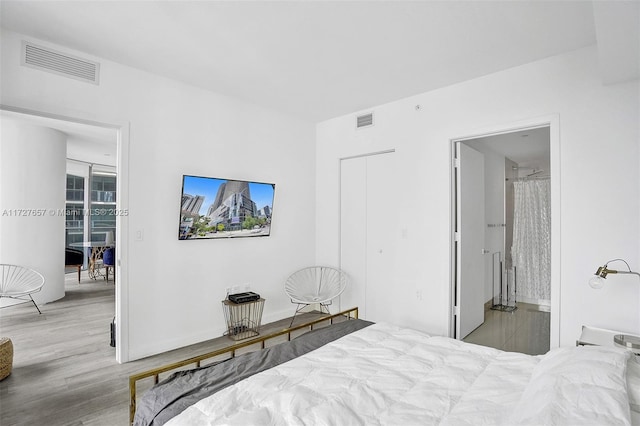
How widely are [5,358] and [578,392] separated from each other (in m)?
3.75

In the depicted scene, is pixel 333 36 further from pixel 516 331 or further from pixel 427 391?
pixel 516 331

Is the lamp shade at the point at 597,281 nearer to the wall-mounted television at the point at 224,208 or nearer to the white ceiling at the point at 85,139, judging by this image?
the wall-mounted television at the point at 224,208

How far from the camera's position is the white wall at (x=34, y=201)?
15.6 feet

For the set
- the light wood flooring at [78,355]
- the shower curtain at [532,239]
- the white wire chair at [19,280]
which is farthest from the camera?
the shower curtain at [532,239]

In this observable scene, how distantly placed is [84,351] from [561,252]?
4364 mm

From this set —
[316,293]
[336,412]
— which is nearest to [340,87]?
[316,293]

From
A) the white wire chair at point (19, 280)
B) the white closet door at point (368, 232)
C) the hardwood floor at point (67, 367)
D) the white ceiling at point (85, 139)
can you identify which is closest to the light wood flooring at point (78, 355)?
the hardwood floor at point (67, 367)

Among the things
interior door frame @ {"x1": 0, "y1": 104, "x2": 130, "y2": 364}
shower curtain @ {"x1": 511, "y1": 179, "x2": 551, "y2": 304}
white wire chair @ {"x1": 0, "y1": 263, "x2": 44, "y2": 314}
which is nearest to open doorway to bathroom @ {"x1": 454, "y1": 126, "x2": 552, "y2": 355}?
shower curtain @ {"x1": 511, "y1": 179, "x2": 551, "y2": 304}

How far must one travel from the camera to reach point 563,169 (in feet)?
8.87

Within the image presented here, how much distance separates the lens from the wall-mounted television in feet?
11.2

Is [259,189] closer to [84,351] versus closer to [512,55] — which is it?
[84,351]

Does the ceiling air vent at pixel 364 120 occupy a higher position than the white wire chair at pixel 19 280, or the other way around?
the ceiling air vent at pixel 364 120

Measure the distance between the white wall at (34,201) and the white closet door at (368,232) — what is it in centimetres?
444

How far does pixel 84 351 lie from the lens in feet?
10.6
